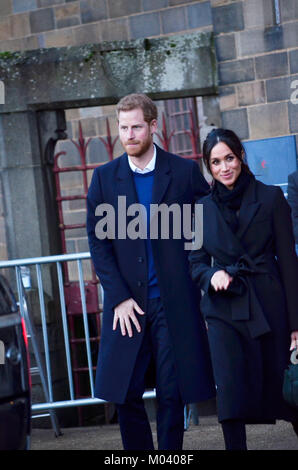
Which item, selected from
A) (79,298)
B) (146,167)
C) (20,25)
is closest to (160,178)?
(146,167)

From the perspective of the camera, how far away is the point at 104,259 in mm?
4977

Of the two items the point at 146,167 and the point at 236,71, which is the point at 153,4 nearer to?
the point at 236,71

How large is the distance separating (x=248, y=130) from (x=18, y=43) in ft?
17.3

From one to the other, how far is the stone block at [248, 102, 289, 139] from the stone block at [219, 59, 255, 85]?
264 mm

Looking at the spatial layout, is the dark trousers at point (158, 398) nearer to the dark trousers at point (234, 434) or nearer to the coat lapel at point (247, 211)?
the dark trousers at point (234, 434)

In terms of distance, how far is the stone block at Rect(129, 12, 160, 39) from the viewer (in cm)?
1177

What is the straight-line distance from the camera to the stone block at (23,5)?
40.8 ft

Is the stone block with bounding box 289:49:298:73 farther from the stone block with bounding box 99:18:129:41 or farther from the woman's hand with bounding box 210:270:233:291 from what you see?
the stone block with bounding box 99:18:129:41

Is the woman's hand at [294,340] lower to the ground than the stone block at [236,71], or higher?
lower

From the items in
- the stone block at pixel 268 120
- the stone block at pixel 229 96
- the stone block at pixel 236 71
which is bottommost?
the stone block at pixel 268 120

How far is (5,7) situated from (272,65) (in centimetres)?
551

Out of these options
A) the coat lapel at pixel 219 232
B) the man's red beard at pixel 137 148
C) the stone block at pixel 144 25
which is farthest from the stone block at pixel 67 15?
the coat lapel at pixel 219 232

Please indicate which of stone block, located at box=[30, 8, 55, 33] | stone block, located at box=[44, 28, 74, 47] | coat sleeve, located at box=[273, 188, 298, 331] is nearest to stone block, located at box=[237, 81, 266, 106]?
coat sleeve, located at box=[273, 188, 298, 331]
